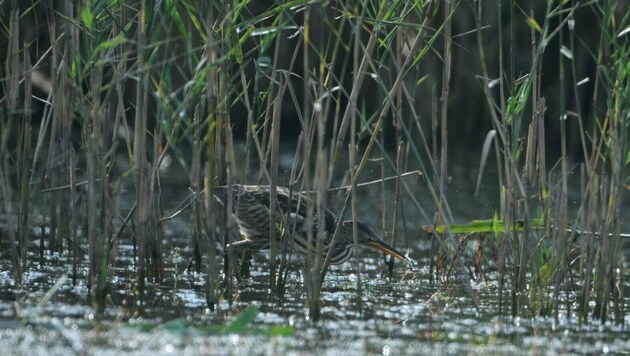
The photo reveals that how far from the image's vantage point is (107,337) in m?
4.72

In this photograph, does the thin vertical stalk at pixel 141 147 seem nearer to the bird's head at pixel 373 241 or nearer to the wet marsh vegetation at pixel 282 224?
the wet marsh vegetation at pixel 282 224

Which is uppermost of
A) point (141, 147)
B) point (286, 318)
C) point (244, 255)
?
point (141, 147)

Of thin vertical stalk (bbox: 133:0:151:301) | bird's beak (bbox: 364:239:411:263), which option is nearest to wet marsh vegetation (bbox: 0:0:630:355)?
thin vertical stalk (bbox: 133:0:151:301)

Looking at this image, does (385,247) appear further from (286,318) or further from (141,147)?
(141,147)

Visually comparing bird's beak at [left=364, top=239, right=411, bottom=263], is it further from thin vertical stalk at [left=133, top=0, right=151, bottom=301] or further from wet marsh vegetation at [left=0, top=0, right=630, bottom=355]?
thin vertical stalk at [left=133, top=0, right=151, bottom=301]

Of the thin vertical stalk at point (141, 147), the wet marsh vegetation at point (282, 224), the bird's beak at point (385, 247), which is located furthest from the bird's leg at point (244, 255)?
the thin vertical stalk at point (141, 147)

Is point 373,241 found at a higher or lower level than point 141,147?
lower

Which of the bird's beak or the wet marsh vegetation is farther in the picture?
the bird's beak

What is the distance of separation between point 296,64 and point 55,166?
4.53 m

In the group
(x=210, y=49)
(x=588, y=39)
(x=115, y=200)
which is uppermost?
(x=588, y=39)

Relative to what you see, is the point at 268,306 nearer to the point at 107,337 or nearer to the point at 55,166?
the point at 107,337

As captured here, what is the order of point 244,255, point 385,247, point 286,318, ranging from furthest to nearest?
point 385,247, point 244,255, point 286,318

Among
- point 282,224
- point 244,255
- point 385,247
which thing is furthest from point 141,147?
point 385,247

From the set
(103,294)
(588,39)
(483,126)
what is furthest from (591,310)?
(483,126)
